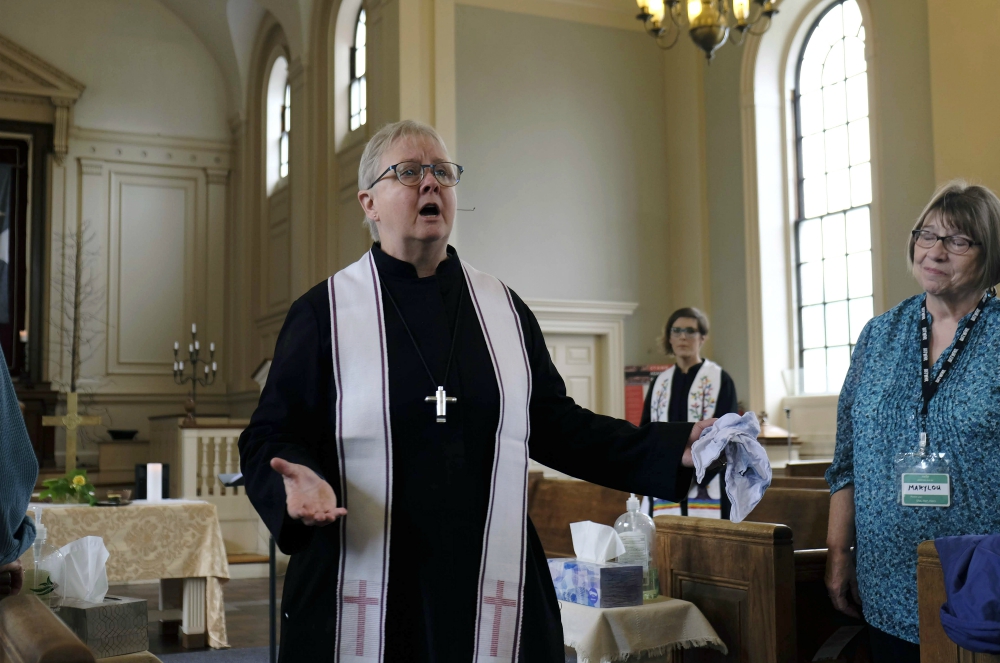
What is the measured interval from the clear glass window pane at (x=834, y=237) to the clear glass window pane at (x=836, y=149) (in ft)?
1.40

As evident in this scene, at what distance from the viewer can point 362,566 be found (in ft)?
5.91

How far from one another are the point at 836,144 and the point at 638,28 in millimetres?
2557

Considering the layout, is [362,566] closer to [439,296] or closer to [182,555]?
[439,296]

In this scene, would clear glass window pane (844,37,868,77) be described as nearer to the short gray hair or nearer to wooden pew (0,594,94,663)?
the short gray hair

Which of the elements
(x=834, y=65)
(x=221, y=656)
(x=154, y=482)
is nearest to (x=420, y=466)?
(x=221, y=656)

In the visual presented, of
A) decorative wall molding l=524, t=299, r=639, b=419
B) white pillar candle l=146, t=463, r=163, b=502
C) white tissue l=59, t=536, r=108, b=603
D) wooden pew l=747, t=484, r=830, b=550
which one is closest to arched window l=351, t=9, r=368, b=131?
decorative wall molding l=524, t=299, r=639, b=419

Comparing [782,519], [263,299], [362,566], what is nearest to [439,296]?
[362,566]

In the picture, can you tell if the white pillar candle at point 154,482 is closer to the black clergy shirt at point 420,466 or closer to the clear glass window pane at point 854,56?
the black clergy shirt at point 420,466

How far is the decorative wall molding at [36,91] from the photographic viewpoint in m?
13.1

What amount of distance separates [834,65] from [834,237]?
1.48 metres

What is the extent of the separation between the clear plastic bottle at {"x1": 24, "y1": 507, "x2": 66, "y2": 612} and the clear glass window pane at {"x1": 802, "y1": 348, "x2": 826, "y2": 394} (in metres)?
6.79

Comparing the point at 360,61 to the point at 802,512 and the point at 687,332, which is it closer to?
the point at 687,332

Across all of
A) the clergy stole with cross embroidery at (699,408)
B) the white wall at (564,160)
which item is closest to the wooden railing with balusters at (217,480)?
the white wall at (564,160)

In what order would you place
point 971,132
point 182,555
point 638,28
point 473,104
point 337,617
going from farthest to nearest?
point 638,28 → point 473,104 → point 971,132 → point 182,555 → point 337,617
